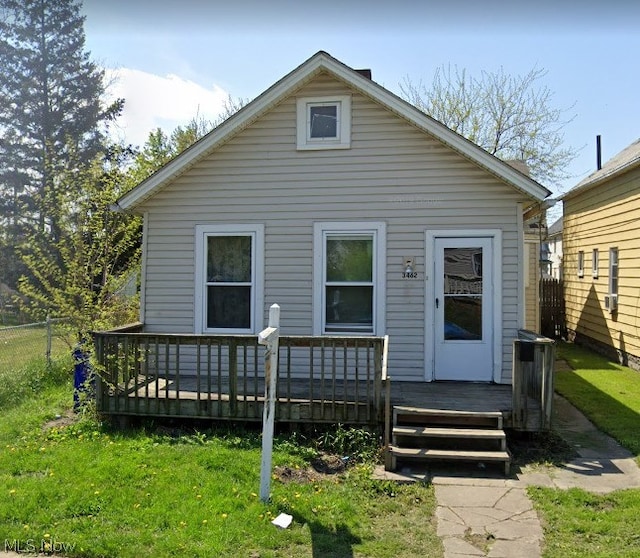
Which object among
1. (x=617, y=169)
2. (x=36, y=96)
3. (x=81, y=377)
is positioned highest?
(x=36, y=96)

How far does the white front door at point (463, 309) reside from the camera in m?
7.44

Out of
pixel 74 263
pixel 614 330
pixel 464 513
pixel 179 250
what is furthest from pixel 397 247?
pixel 614 330

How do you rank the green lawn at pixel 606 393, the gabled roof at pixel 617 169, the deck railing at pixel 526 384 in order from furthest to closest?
the gabled roof at pixel 617 169 → the green lawn at pixel 606 393 → the deck railing at pixel 526 384

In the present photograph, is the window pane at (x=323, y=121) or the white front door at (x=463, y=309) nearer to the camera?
the white front door at (x=463, y=309)

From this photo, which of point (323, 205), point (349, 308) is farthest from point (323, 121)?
point (349, 308)

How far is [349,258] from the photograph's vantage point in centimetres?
778

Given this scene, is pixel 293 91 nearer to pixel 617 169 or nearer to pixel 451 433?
pixel 451 433

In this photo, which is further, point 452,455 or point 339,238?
point 339,238

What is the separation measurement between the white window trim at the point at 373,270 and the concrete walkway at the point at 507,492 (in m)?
2.85

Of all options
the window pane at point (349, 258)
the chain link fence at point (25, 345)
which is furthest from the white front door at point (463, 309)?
the chain link fence at point (25, 345)

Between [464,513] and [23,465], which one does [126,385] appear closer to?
[23,465]

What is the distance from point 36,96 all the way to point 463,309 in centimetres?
2560

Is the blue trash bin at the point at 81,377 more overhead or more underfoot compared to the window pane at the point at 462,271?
more underfoot

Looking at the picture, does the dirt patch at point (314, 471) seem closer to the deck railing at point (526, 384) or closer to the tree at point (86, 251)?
the deck railing at point (526, 384)
